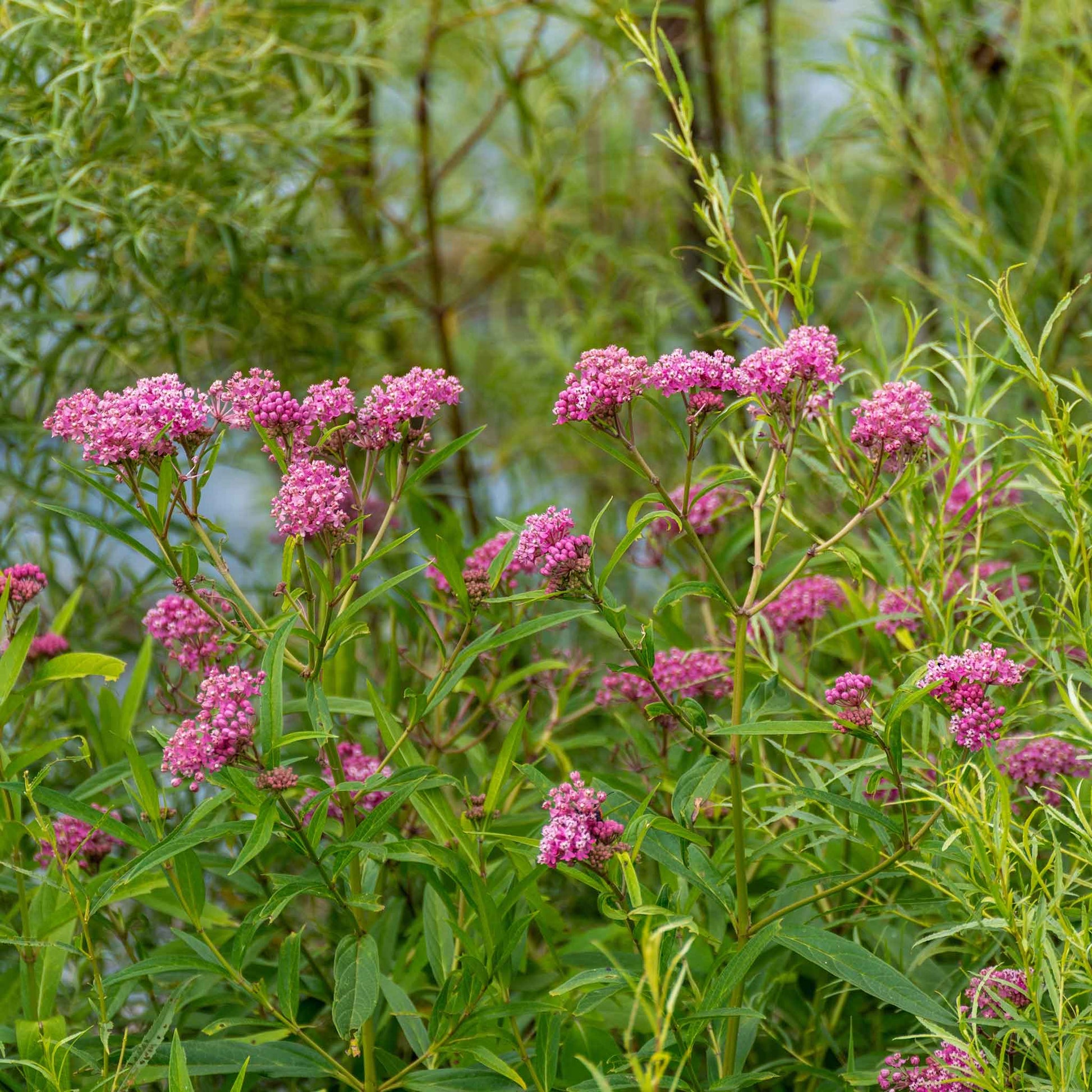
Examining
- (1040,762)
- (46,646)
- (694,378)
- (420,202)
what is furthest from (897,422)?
(420,202)

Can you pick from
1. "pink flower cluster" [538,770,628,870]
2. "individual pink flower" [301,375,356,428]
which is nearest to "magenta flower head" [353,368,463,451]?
"individual pink flower" [301,375,356,428]

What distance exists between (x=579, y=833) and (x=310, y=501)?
22cm

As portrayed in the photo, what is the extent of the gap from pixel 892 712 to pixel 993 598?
142mm

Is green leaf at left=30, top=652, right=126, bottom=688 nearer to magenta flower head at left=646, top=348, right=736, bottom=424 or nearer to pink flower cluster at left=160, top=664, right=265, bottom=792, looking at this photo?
pink flower cluster at left=160, top=664, right=265, bottom=792

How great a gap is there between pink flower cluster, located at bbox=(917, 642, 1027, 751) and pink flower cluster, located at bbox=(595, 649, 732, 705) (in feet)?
0.74

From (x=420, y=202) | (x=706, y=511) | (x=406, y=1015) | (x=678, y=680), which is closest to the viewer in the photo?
(x=406, y=1015)

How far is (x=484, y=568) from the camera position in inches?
32.4

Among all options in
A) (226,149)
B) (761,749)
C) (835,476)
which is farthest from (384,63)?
(761,749)

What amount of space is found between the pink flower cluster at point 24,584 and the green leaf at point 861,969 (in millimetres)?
495

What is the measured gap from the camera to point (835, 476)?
890mm

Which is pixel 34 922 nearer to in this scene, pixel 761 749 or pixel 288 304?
pixel 761 749

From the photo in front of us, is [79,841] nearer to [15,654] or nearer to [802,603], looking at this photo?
[15,654]

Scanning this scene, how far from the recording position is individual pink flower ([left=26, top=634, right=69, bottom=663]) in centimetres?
89

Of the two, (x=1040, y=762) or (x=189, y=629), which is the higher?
(x=189, y=629)
